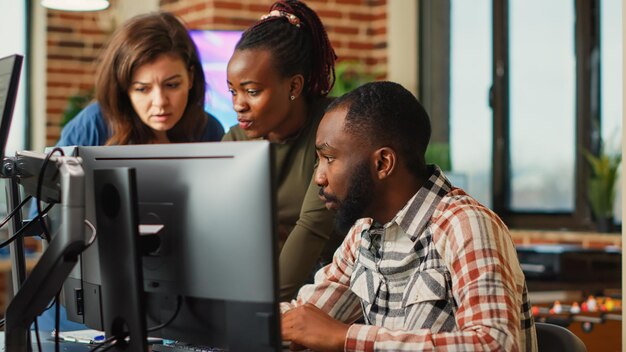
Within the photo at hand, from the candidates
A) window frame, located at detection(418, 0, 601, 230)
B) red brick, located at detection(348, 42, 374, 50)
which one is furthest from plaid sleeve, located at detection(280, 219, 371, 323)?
red brick, located at detection(348, 42, 374, 50)

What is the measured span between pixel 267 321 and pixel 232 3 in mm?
3641

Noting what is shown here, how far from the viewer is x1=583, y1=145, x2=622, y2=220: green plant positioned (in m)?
4.50

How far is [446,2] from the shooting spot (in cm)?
544

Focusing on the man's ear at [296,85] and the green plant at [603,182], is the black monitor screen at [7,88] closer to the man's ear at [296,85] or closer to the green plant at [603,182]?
the man's ear at [296,85]

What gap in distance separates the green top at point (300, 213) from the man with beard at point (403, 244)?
0.72ft

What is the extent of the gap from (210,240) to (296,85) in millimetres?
879

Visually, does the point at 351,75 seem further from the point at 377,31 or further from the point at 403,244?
the point at 403,244

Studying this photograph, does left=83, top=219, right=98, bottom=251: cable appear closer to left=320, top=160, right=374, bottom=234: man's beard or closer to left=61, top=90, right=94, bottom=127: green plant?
left=320, top=160, right=374, bottom=234: man's beard

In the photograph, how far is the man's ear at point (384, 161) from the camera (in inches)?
63.4

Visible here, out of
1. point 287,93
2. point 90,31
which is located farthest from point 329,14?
point 287,93

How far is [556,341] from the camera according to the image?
1.69 m

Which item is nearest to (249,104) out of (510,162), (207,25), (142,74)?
(142,74)

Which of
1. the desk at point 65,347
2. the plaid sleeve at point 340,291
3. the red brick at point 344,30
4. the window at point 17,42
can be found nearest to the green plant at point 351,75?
the red brick at point 344,30

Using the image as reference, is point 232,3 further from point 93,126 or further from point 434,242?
point 434,242
